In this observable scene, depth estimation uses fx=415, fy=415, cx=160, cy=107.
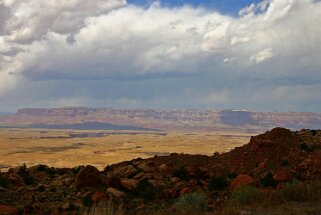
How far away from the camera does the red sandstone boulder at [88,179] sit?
20.4 metres

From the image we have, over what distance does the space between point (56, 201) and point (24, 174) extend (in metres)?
5.82

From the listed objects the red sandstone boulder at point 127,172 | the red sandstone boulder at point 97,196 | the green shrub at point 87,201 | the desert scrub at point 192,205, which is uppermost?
the desert scrub at point 192,205

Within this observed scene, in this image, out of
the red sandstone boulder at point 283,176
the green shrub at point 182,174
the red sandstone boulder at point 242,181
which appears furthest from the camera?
the green shrub at point 182,174

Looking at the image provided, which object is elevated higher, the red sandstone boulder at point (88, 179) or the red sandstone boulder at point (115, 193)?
the red sandstone boulder at point (88, 179)

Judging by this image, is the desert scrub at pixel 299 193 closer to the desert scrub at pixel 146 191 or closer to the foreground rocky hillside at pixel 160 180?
the foreground rocky hillside at pixel 160 180

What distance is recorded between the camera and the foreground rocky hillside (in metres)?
17.4

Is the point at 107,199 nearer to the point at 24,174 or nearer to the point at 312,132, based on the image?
the point at 24,174

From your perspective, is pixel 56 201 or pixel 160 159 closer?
pixel 56 201

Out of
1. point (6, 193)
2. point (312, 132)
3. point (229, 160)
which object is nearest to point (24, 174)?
point (6, 193)

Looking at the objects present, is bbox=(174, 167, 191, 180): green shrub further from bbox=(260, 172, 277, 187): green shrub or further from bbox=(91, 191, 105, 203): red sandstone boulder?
bbox=(91, 191, 105, 203): red sandstone boulder

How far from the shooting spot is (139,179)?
2206cm

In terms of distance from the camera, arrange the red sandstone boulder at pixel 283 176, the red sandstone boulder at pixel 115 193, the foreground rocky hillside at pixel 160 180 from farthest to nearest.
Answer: the red sandstone boulder at pixel 283 176
the red sandstone boulder at pixel 115 193
the foreground rocky hillside at pixel 160 180

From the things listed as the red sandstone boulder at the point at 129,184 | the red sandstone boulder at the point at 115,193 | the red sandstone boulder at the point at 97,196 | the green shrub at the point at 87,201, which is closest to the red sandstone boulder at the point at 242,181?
the red sandstone boulder at the point at 129,184

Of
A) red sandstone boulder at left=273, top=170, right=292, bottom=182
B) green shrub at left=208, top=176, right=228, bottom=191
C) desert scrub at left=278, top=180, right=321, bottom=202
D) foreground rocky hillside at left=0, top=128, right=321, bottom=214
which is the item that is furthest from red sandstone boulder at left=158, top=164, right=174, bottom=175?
desert scrub at left=278, top=180, right=321, bottom=202
